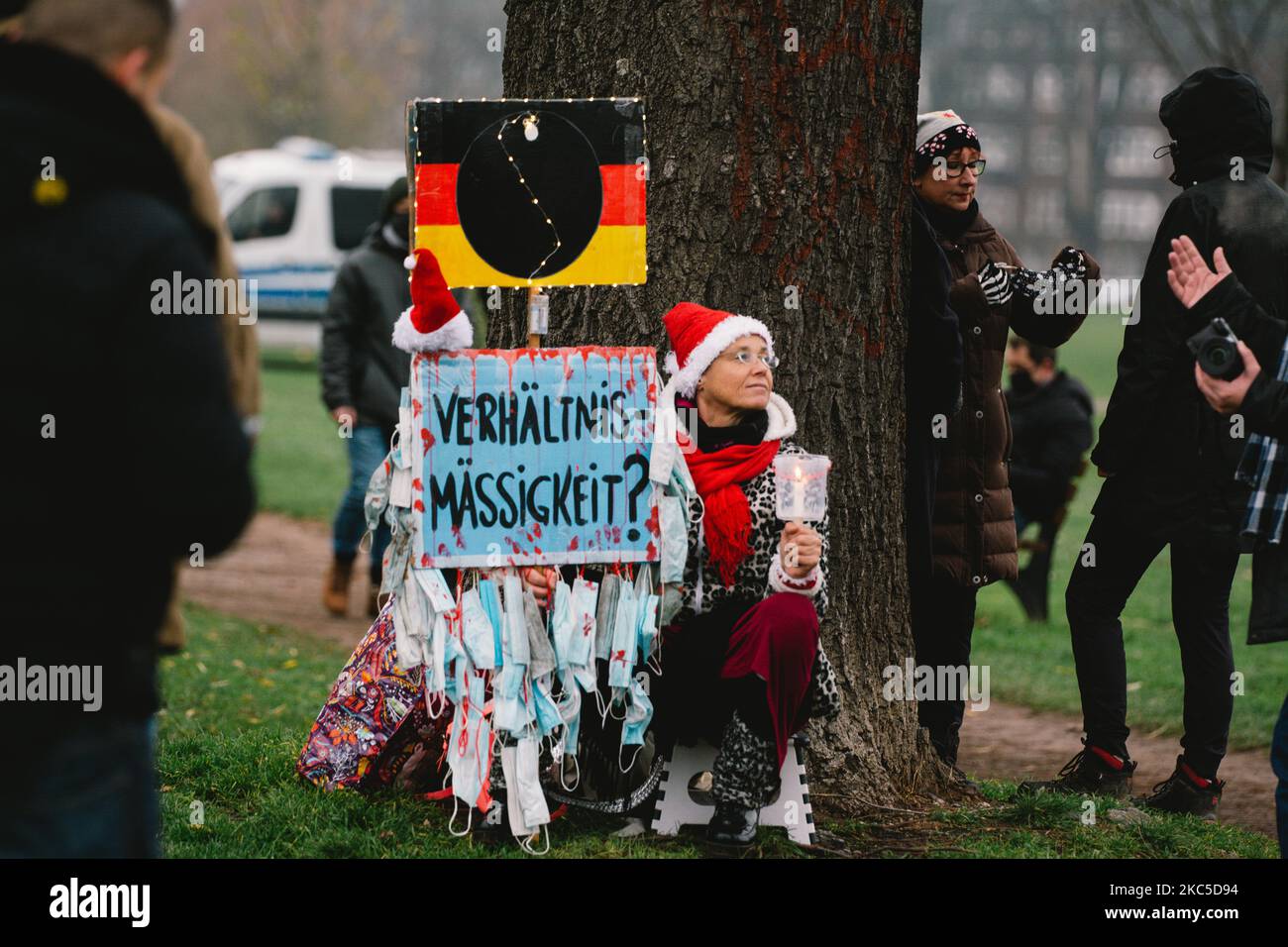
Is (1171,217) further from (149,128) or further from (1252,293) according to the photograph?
(149,128)

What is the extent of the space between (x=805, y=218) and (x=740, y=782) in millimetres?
1614

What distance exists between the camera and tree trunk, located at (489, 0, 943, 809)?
470cm

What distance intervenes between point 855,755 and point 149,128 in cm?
299

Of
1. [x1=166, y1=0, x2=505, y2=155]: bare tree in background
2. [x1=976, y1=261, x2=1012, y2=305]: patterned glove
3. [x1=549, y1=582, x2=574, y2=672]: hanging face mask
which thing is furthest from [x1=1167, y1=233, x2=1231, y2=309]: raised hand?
[x1=166, y1=0, x2=505, y2=155]: bare tree in background

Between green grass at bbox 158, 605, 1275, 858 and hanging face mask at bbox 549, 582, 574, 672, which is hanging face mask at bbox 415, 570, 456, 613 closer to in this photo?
hanging face mask at bbox 549, 582, 574, 672

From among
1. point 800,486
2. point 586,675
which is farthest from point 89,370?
point 586,675

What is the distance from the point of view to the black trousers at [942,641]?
5289mm

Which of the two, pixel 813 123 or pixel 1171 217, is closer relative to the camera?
pixel 813 123

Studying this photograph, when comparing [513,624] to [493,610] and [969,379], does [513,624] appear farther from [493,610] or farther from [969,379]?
[969,379]

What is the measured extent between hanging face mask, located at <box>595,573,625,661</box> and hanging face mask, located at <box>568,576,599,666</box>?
31mm

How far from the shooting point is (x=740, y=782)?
418cm

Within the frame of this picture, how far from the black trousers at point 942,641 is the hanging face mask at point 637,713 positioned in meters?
1.32

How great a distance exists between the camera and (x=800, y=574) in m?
4.06
